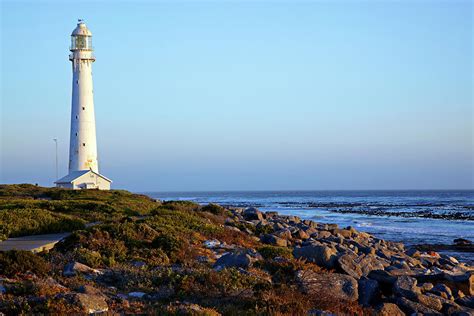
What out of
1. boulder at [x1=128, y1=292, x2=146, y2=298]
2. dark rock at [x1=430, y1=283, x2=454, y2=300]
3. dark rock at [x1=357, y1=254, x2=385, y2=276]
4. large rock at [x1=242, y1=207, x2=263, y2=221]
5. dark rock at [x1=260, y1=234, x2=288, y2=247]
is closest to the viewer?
boulder at [x1=128, y1=292, x2=146, y2=298]

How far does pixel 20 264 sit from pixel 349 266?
6.04 m

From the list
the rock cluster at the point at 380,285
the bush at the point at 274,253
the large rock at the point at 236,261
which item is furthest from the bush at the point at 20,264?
the bush at the point at 274,253

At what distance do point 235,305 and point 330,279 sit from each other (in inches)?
89.6

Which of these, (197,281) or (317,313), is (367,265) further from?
(317,313)

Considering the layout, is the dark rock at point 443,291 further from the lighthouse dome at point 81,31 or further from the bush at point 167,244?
the lighthouse dome at point 81,31

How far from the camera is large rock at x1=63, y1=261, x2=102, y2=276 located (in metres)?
10.1

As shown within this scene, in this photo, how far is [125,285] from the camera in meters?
9.56

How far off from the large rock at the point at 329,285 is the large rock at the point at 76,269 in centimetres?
363

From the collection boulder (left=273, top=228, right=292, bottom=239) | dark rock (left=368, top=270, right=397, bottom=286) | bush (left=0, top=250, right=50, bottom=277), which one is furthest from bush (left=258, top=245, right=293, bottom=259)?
boulder (left=273, top=228, right=292, bottom=239)

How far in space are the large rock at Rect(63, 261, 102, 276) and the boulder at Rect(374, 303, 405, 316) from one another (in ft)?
15.9

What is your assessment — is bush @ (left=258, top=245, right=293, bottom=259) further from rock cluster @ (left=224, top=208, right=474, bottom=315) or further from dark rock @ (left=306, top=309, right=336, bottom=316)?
dark rock @ (left=306, top=309, right=336, bottom=316)

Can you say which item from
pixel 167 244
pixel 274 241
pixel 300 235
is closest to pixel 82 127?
pixel 300 235

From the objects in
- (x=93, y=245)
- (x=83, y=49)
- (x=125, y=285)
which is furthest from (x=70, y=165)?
(x=125, y=285)

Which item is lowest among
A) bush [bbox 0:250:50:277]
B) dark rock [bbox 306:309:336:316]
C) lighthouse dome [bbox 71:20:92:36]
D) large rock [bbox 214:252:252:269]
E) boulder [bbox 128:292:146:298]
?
dark rock [bbox 306:309:336:316]
